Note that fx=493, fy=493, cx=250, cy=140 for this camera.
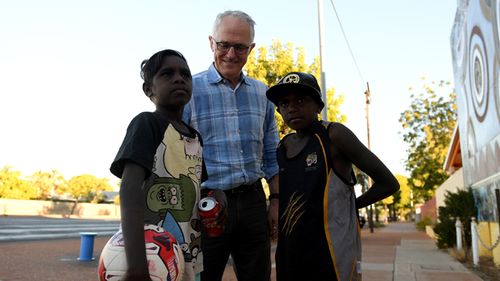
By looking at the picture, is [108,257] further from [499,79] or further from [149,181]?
[499,79]

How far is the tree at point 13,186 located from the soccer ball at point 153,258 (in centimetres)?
6034

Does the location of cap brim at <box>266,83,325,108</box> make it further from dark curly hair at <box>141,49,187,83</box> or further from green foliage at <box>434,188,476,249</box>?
green foliage at <box>434,188,476,249</box>

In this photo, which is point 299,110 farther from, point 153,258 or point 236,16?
point 153,258

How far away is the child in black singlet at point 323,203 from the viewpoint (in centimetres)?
217

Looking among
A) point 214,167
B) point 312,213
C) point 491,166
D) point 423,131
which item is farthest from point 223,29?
point 423,131

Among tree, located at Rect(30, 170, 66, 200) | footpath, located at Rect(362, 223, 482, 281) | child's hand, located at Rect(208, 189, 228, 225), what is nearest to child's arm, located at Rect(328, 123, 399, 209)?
child's hand, located at Rect(208, 189, 228, 225)

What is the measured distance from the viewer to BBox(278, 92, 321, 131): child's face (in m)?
2.39

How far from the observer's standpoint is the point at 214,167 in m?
2.61

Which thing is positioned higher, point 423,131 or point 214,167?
point 423,131

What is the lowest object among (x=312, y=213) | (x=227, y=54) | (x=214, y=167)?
(x=312, y=213)

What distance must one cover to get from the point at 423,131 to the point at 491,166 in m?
20.4

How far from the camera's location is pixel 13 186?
5750cm

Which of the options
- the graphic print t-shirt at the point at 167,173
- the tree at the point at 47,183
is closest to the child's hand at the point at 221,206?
the graphic print t-shirt at the point at 167,173

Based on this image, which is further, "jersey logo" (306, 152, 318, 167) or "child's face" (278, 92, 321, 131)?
"child's face" (278, 92, 321, 131)
